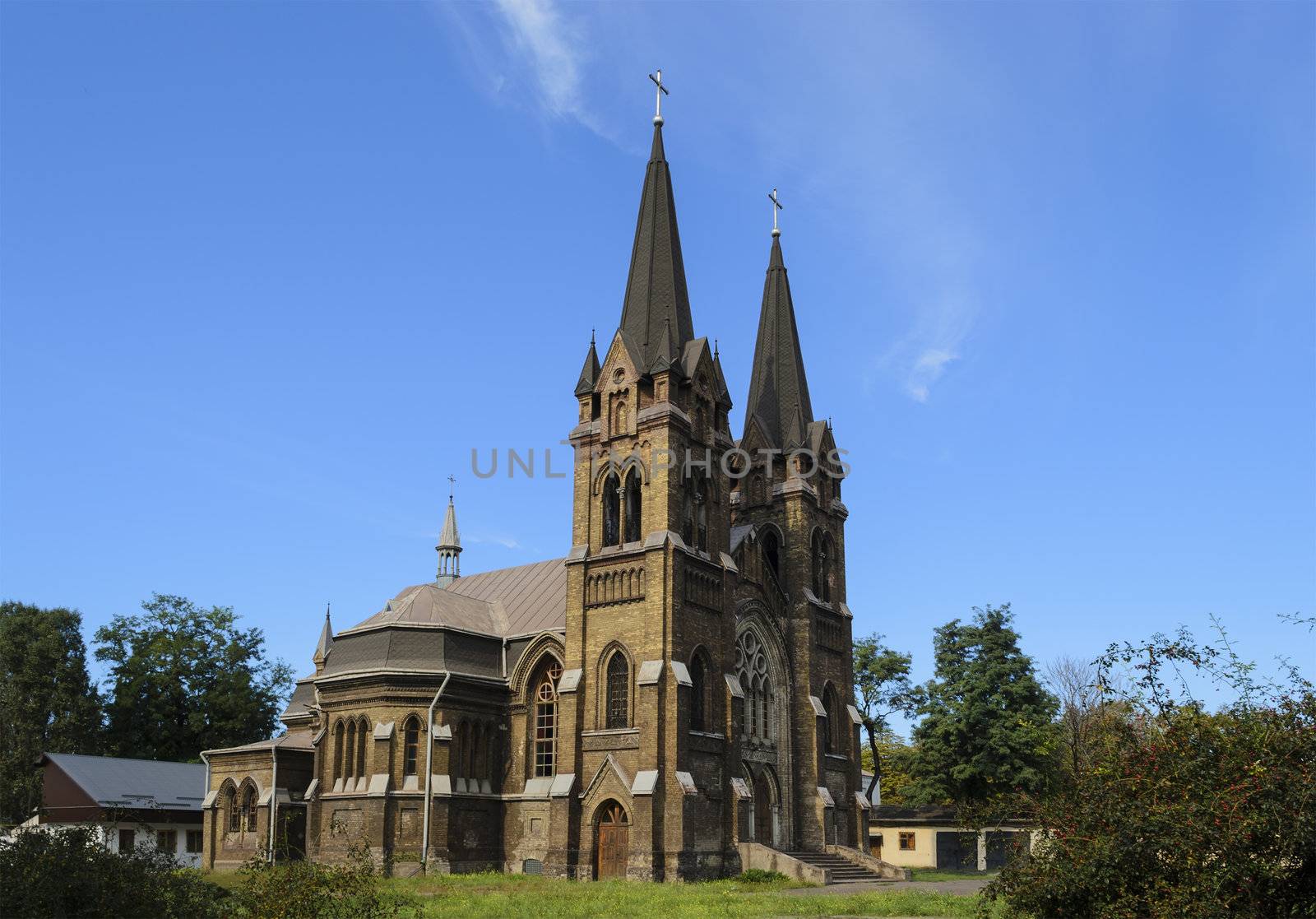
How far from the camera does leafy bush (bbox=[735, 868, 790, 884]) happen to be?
33156mm

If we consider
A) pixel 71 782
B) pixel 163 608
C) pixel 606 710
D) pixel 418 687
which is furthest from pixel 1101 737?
pixel 163 608

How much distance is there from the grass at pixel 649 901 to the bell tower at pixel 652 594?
97.7 inches

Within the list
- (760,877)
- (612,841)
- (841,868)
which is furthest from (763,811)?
(612,841)

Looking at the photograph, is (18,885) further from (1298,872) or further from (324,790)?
(324,790)

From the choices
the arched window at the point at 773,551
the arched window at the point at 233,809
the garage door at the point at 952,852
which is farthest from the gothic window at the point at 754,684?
the arched window at the point at 233,809

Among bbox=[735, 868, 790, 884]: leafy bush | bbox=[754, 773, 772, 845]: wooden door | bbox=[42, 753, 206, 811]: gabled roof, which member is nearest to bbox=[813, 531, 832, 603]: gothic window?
bbox=[754, 773, 772, 845]: wooden door

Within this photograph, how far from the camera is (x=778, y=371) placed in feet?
158

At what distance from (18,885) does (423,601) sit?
1125 inches

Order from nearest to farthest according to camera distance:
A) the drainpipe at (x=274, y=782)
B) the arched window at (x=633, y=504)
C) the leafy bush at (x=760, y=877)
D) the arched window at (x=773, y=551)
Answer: the leafy bush at (x=760, y=877) < the arched window at (x=633, y=504) < the drainpipe at (x=274, y=782) < the arched window at (x=773, y=551)

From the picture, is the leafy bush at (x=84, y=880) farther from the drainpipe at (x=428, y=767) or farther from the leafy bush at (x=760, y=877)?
the drainpipe at (x=428, y=767)

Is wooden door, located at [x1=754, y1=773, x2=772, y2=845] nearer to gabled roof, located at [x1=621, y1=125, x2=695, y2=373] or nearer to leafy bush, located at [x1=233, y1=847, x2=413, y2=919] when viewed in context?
gabled roof, located at [x1=621, y1=125, x2=695, y2=373]

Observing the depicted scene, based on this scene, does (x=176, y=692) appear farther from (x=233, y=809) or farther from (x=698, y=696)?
(x=698, y=696)

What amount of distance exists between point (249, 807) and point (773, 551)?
22087 mm

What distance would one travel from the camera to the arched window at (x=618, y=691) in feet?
119
